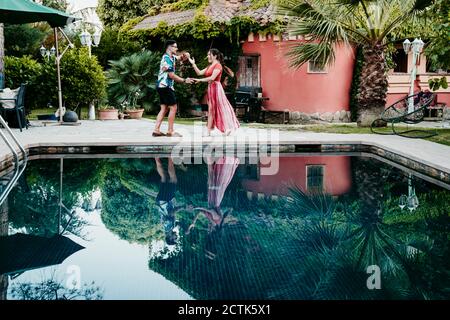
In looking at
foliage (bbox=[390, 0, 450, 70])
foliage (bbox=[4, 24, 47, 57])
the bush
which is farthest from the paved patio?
foliage (bbox=[4, 24, 47, 57])

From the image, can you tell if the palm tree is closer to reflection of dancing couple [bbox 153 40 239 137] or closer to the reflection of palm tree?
reflection of dancing couple [bbox 153 40 239 137]

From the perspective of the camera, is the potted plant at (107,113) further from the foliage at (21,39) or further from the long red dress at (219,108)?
the foliage at (21,39)

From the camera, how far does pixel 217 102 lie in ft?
39.5

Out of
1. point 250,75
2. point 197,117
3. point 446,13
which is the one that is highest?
point 446,13

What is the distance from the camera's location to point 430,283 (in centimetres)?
416

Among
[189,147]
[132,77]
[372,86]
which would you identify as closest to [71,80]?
[132,77]

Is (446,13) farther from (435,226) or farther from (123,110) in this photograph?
(123,110)

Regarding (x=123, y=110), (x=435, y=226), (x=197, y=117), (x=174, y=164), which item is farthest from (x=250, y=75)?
(x=435, y=226)

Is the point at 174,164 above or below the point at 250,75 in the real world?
below

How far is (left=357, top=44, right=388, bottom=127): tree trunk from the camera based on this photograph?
14052 millimetres

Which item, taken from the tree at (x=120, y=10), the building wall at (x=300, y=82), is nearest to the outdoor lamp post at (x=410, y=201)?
the building wall at (x=300, y=82)

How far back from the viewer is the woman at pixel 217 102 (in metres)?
11.6
